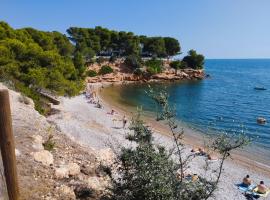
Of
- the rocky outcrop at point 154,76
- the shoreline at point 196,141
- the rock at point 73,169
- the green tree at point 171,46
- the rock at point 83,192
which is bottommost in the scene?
the shoreline at point 196,141

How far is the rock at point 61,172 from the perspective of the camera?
9842 mm

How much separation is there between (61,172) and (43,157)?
952 millimetres

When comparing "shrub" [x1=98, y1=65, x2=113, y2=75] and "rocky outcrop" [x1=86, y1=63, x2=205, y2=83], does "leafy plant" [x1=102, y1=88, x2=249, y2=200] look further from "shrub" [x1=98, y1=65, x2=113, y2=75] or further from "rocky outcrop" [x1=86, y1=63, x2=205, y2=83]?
"shrub" [x1=98, y1=65, x2=113, y2=75]

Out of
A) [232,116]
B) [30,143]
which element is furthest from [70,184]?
[232,116]

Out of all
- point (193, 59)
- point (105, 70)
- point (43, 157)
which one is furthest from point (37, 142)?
point (193, 59)

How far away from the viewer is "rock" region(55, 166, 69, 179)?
387 inches

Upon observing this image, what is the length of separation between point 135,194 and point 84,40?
83.3 m

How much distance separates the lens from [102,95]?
58.5 m

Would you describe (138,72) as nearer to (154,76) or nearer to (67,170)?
(154,76)

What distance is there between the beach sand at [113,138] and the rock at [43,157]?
2.27 metres

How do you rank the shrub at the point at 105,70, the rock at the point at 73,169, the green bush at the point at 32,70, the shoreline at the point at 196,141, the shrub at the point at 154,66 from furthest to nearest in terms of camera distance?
the shrub at the point at 154,66 → the shrub at the point at 105,70 → the shoreline at the point at 196,141 → the green bush at the point at 32,70 → the rock at the point at 73,169

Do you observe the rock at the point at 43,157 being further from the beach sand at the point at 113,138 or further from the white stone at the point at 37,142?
the beach sand at the point at 113,138

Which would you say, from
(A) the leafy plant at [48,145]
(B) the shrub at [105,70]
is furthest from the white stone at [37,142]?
(B) the shrub at [105,70]

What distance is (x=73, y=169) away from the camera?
10.6 metres
